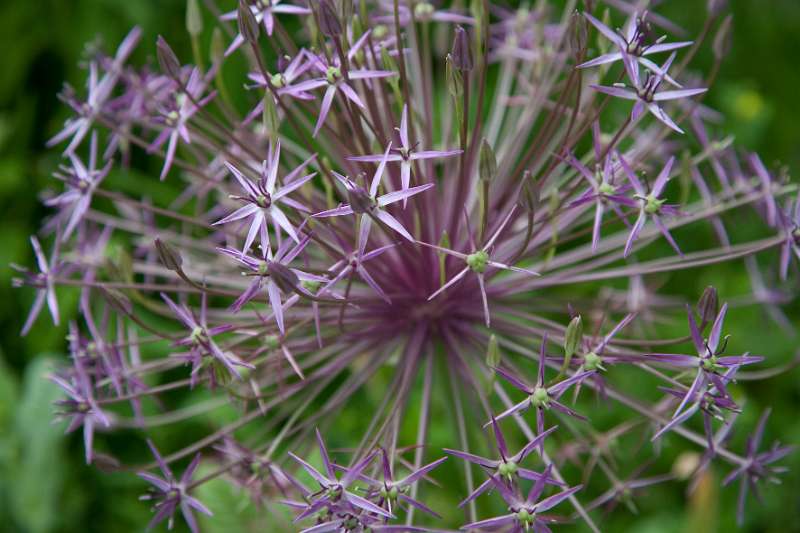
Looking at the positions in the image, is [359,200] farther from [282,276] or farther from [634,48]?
[634,48]

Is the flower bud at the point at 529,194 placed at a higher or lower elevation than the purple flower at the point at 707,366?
higher

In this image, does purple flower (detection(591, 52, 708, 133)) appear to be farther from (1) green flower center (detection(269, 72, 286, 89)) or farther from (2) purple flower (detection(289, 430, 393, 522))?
(2) purple flower (detection(289, 430, 393, 522))

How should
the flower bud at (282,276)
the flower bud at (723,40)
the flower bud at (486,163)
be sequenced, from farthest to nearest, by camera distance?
the flower bud at (723,40), the flower bud at (486,163), the flower bud at (282,276)

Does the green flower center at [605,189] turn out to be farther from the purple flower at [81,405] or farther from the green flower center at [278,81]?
the purple flower at [81,405]

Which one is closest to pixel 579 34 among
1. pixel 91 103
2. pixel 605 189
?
pixel 605 189

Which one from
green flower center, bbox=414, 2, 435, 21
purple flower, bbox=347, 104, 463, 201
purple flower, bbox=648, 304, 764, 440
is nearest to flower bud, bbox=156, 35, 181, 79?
purple flower, bbox=347, 104, 463, 201

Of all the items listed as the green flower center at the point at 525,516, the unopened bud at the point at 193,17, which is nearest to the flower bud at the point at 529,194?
the green flower center at the point at 525,516
